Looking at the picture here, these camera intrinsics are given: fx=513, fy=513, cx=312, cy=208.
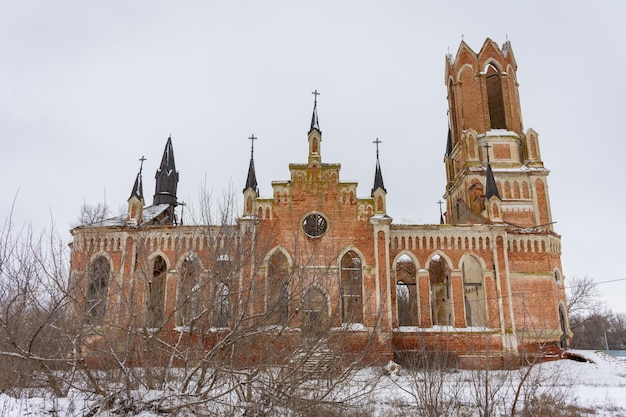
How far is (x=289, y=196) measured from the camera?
2616cm

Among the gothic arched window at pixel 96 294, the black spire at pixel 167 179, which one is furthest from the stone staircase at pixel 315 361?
the black spire at pixel 167 179

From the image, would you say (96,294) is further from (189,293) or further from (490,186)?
(490,186)

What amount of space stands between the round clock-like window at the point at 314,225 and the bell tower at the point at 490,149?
29.5 ft

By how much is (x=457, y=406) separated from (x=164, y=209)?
2532cm

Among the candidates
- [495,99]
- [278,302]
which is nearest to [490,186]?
[495,99]

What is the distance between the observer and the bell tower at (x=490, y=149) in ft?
A: 98.1

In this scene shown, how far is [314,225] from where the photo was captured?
25938 millimetres

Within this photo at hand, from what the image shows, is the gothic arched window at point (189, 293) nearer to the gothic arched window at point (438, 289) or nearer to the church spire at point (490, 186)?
the church spire at point (490, 186)

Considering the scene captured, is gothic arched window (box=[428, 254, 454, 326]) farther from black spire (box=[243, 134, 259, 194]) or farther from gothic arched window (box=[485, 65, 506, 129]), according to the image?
black spire (box=[243, 134, 259, 194])

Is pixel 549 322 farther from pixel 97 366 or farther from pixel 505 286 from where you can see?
pixel 97 366

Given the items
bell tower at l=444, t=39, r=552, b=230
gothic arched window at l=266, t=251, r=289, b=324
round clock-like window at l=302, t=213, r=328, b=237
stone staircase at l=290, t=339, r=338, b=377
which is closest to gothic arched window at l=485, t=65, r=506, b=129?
bell tower at l=444, t=39, r=552, b=230

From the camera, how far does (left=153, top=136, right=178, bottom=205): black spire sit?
3496 cm

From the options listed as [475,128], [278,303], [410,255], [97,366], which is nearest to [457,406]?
[278,303]

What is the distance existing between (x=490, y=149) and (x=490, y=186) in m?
4.19
